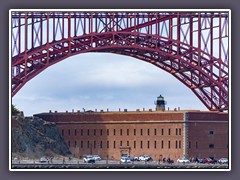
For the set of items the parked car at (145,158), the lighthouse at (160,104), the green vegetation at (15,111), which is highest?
the lighthouse at (160,104)

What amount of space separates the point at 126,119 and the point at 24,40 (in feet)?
70.5

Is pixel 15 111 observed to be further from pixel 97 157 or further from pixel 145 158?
pixel 145 158

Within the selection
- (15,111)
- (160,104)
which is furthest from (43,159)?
(160,104)

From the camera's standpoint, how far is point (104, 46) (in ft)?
245

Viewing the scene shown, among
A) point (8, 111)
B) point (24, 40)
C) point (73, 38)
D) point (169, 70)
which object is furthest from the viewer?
point (169, 70)

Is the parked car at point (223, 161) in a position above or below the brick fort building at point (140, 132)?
below

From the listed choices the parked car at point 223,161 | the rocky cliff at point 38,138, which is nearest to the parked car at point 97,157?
the rocky cliff at point 38,138

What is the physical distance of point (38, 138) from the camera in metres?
83.6

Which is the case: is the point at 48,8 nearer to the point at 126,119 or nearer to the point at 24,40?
the point at 24,40

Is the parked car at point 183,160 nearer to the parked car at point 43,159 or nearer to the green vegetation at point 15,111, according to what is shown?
the parked car at point 43,159

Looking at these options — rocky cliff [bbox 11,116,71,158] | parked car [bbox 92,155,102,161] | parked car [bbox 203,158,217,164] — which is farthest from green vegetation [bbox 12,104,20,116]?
parked car [bbox 203,158,217,164]

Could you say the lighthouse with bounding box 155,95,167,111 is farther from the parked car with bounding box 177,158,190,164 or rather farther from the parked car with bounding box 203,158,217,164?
the parked car with bounding box 203,158,217,164

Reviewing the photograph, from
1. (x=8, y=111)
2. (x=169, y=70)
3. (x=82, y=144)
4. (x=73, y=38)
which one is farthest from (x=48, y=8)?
(x=82, y=144)

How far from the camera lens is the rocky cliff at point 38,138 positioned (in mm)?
77875
